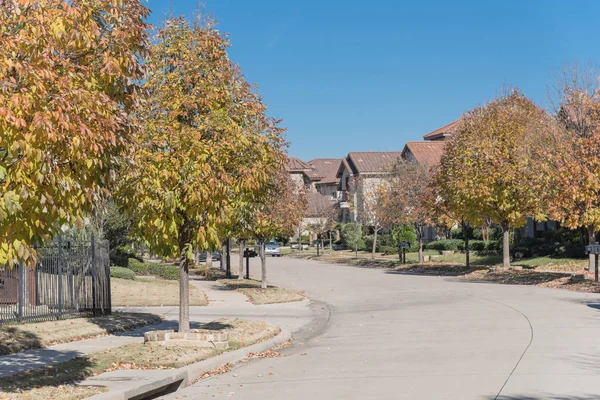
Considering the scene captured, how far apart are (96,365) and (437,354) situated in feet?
17.7

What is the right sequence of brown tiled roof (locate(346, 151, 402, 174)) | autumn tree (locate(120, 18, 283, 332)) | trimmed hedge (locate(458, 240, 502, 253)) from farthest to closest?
brown tiled roof (locate(346, 151, 402, 174)) → trimmed hedge (locate(458, 240, 502, 253)) → autumn tree (locate(120, 18, 283, 332))

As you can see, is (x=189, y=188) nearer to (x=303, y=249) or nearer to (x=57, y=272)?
(x=57, y=272)

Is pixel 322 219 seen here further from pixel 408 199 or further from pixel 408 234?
pixel 408 199

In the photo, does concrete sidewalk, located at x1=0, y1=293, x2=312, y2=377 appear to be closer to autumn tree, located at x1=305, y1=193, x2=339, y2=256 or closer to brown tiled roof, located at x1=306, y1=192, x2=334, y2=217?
autumn tree, located at x1=305, y1=193, x2=339, y2=256

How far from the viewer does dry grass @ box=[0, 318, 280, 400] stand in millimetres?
9766

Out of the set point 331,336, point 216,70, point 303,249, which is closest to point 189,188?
point 216,70

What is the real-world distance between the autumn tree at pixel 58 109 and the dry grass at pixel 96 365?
2.05m

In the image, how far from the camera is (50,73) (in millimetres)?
7996

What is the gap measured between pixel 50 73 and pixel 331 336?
402 inches

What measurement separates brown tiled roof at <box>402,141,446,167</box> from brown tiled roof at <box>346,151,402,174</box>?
758 centimetres

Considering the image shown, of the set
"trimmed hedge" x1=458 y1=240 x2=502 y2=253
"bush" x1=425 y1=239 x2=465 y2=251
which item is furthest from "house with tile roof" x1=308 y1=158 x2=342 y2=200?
"trimmed hedge" x1=458 y1=240 x2=502 y2=253

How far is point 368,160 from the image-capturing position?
3172 inches

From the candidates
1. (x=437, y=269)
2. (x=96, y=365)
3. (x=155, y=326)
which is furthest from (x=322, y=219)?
(x=96, y=365)

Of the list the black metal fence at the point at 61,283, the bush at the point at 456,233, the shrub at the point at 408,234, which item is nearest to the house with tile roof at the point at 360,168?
the shrub at the point at 408,234
